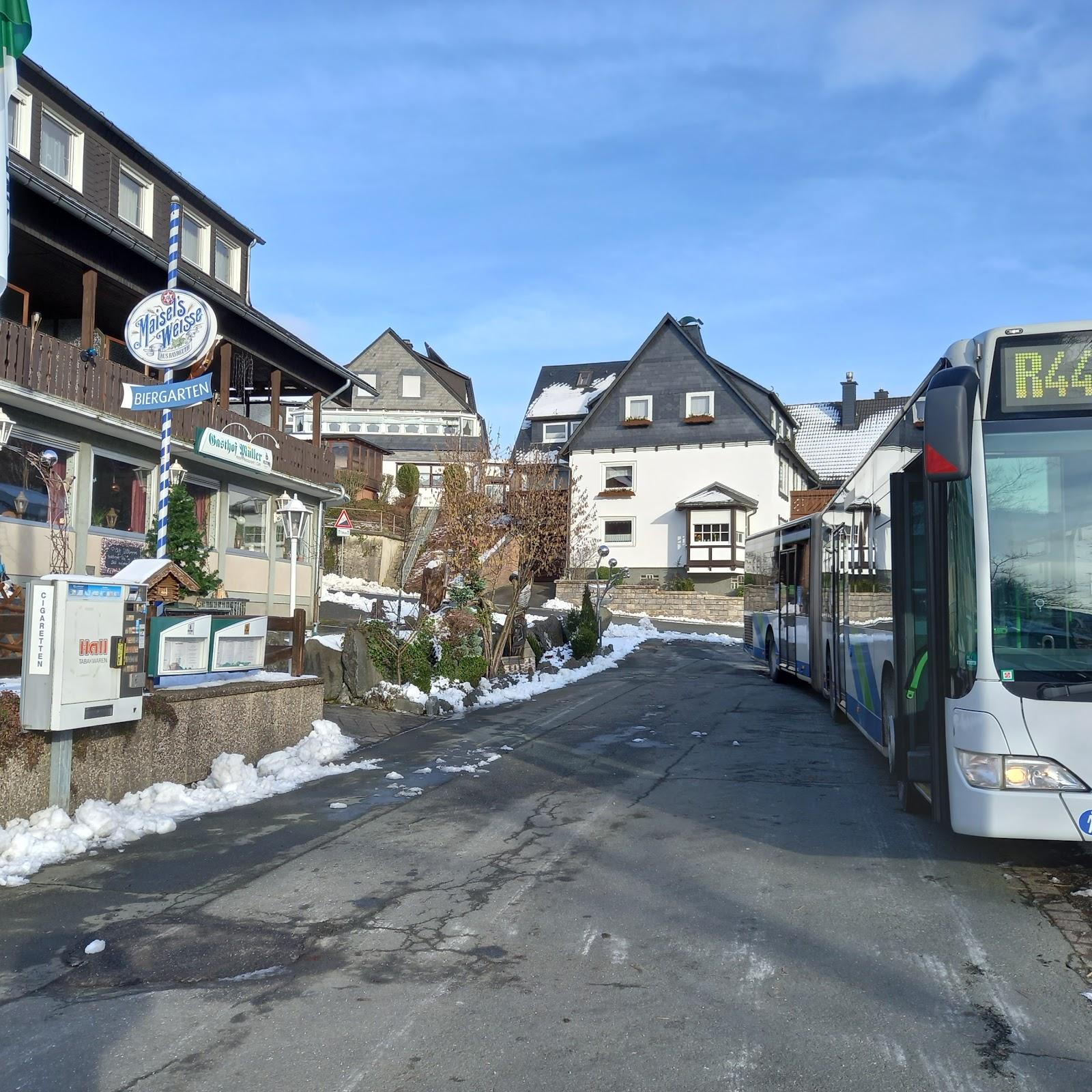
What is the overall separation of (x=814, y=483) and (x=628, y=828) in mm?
51076

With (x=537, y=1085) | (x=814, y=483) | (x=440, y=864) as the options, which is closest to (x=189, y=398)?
(x=440, y=864)

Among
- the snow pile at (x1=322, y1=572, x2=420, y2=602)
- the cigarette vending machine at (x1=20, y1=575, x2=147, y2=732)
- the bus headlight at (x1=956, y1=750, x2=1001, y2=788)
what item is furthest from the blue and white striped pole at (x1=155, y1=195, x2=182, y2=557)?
the snow pile at (x1=322, y1=572, x2=420, y2=602)

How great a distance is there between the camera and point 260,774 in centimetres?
950

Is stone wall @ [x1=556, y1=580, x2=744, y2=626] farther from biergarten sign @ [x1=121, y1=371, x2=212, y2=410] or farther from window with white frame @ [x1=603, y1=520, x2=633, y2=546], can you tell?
biergarten sign @ [x1=121, y1=371, x2=212, y2=410]

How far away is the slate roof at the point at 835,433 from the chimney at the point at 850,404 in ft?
0.88

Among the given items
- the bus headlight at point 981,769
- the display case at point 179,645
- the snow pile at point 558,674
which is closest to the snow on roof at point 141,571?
the display case at point 179,645

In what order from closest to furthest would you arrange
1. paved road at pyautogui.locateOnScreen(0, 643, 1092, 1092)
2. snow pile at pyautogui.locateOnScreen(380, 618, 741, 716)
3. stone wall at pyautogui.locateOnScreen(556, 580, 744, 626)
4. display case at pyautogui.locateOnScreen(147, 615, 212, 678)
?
paved road at pyautogui.locateOnScreen(0, 643, 1092, 1092), display case at pyautogui.locateOnScreen(147, 615, 212, 678), snow pile at pyautogui.locateOnScreen(380, 618, 741, 716), stone wall at pyautogui.locateOnScreen(556, 580, 744, 626)

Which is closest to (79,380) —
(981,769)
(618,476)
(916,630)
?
(916,630)

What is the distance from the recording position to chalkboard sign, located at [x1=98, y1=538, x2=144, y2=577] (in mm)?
18766

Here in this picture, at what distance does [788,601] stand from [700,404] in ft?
103

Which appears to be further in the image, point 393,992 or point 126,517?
point 126,517

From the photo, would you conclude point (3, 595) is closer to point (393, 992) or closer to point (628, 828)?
point (628, 828)

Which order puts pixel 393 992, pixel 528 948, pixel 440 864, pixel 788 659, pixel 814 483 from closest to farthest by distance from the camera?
pixel 393 992, pixel 528 948, pixel 440 864, pixel 788 659, pixel 814 483

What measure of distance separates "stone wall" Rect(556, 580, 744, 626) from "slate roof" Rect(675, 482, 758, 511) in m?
4.85
